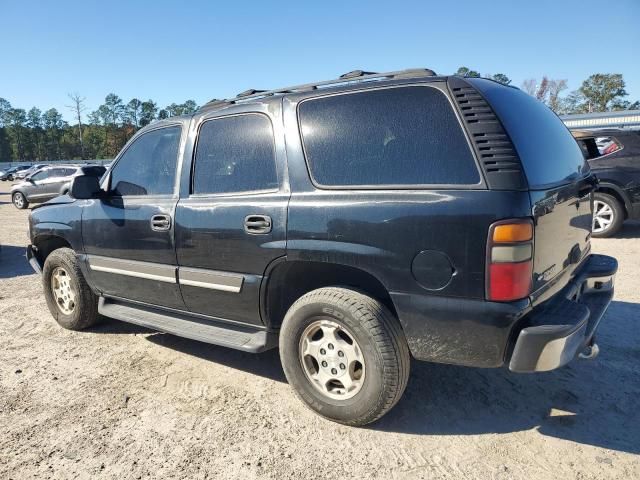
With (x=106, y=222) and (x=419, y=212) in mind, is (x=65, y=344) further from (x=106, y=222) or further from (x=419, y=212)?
(x=419, y=212)

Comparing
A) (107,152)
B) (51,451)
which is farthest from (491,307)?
(107,152)

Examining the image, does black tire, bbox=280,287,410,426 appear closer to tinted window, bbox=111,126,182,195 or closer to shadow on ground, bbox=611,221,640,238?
tinted window, bbox=111,126,182,195

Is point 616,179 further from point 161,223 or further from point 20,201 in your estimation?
point 20,201

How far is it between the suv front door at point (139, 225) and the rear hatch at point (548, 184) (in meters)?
2.35

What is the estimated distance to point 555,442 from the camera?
2.49m

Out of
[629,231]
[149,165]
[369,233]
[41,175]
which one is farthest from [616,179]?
[41,175]

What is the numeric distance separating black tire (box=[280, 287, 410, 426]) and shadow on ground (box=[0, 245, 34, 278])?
594cm

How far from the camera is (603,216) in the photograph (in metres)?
7.50

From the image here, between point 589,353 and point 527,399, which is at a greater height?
point 589,353

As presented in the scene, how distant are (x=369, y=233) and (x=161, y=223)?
5.65 feet

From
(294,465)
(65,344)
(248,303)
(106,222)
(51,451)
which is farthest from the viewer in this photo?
(65,344)

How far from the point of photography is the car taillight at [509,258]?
83.1 inches

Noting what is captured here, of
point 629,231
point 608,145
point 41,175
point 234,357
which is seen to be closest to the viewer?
point 234,357

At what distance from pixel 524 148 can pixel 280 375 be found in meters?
2.29
